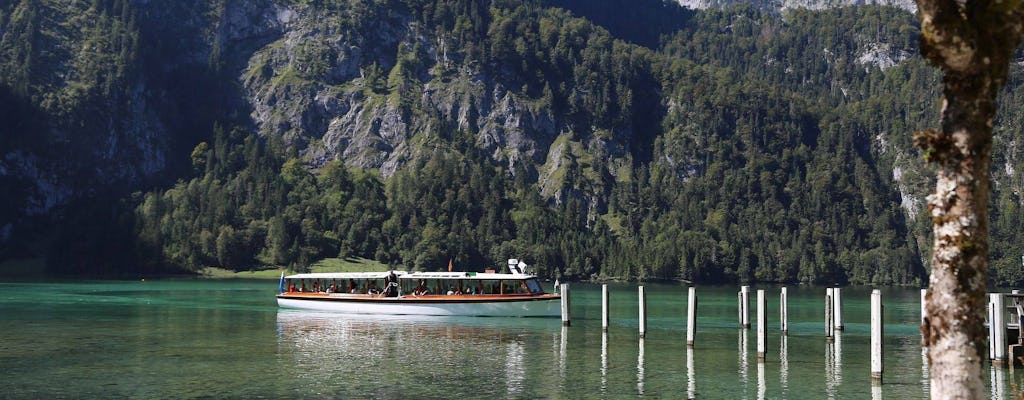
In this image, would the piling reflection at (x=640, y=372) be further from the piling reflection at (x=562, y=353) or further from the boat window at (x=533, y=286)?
the boat window at (x=533, y=286)

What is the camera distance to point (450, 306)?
377ft

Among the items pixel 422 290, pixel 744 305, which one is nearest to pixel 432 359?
pixel 744 305

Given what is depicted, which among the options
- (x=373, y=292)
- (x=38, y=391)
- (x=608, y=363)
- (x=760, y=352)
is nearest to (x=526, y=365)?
(x=608, y=363)

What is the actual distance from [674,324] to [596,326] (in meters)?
8.85

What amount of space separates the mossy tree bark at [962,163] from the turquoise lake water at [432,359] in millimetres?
35265

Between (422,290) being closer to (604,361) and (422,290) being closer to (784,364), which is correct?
(604,361)

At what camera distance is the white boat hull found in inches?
4432

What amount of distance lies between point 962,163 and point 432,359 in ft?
181

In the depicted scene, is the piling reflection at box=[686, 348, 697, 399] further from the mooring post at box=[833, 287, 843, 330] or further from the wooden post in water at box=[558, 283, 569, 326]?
the wooden post in water at box=[558, 283, 569, 326]

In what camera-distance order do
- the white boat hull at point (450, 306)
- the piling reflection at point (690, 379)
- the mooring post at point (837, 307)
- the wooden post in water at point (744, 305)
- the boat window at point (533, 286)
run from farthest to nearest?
the boat window at point (533, 286)
the white boat hull at point (450, 306)
the wooden post in water at point (744, 305)
the mooring post at point (837, 307)
the piling reflection at point (690, 379)

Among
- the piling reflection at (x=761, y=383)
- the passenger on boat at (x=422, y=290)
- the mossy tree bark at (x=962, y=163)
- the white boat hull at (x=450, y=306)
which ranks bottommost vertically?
the piling reflection at (x=761, y=383)

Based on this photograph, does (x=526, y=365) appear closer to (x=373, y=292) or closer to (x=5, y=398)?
(x=5, y=398)

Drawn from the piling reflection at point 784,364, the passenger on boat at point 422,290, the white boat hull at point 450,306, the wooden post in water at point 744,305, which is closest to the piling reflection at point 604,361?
the piling reflection at point 784,364

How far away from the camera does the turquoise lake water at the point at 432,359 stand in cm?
5531
